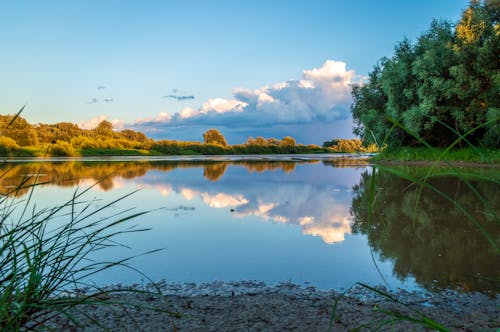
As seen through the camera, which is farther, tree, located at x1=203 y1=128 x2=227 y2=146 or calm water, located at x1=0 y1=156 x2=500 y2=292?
tree, located at x1=203 y1=128 x2=227 y2=146

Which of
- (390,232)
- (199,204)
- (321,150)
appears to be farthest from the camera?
(321,150)

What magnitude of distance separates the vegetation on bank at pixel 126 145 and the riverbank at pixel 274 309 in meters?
23.9

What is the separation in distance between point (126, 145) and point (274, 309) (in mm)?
45573

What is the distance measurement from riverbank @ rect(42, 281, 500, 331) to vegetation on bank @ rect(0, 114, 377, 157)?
940 inches

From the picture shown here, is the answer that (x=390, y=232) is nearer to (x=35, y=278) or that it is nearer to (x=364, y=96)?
(x=35, y=278)

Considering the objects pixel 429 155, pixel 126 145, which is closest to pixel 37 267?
pixel 429 155

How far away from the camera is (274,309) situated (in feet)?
8.79

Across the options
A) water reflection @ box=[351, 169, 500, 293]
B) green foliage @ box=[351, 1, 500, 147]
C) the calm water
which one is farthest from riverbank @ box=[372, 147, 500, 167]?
the calm water

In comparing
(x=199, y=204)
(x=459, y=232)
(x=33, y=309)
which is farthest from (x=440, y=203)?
(x=33, y=309)

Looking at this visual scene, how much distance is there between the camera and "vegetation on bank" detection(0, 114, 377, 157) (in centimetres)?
3194

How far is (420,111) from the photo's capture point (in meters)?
18.1

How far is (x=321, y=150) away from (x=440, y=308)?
58069 mm

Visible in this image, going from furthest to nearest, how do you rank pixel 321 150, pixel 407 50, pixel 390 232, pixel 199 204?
pixel 321 150 → pixel 407 50 → pixel 199 204 → pixel 390 232

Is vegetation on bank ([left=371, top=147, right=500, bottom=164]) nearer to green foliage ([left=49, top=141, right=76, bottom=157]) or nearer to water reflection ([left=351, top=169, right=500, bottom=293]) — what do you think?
water reflection ([left=351, top=169, right=500, bottom=293])
